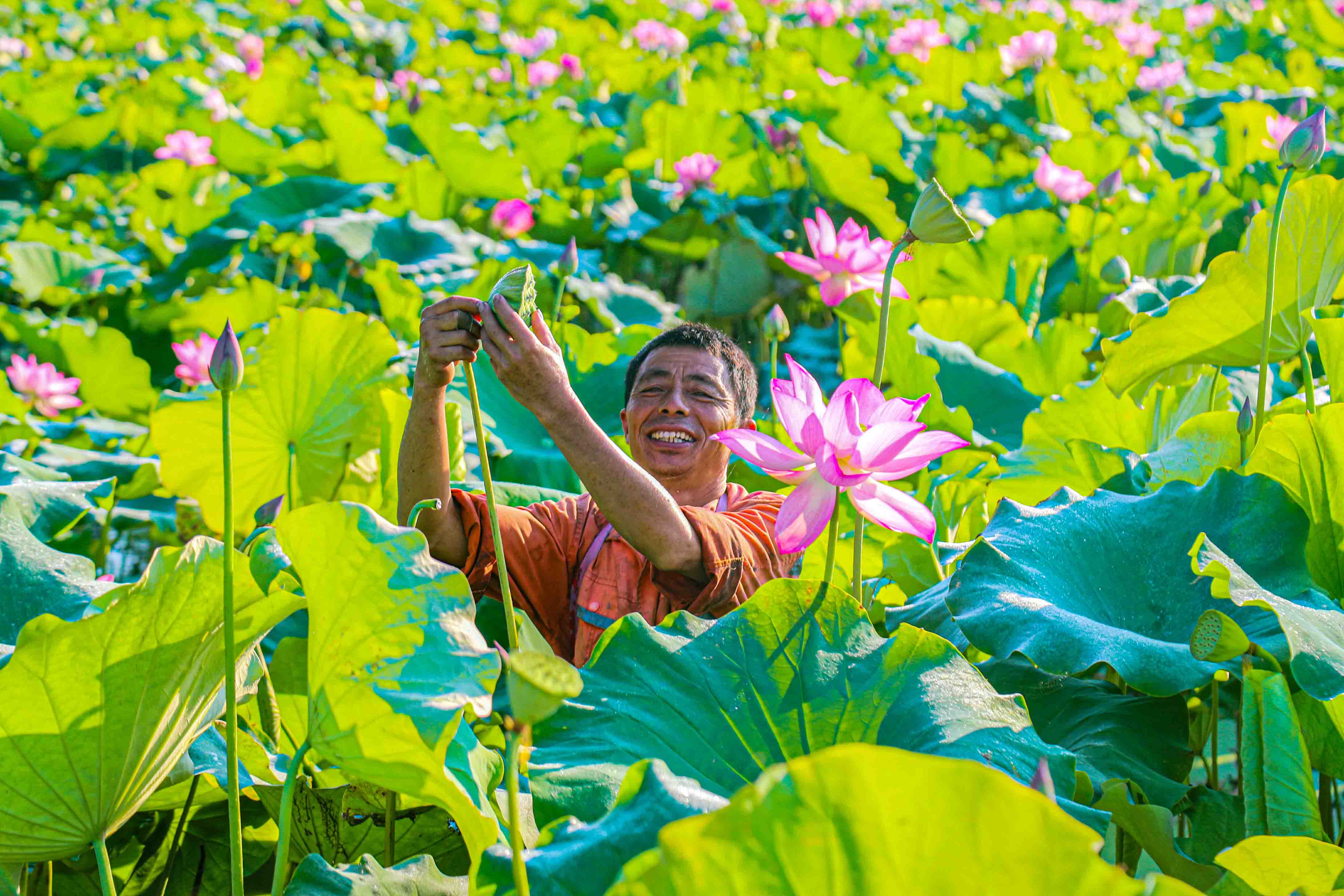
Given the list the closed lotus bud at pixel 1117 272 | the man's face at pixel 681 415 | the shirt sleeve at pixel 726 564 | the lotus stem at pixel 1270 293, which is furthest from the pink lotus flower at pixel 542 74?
the lotus stem at pixel 1270 293

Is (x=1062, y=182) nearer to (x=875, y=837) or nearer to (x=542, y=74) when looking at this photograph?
(x=542, y=74)

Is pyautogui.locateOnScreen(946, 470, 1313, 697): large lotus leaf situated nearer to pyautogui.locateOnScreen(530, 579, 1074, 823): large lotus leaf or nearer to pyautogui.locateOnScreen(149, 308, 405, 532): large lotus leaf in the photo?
pyautogui.locateOnScreen(530, 579, 1074, 823): large lotus leaf

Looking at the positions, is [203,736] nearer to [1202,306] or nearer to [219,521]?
[219,521]

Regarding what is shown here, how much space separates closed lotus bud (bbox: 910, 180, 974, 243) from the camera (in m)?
0.99

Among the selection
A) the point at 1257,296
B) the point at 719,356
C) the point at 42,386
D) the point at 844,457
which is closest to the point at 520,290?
the point at 844,457

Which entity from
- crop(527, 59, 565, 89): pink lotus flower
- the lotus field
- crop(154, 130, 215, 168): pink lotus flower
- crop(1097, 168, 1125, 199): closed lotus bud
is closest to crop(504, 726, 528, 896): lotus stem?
the lotus field

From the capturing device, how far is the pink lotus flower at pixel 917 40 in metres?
4.46

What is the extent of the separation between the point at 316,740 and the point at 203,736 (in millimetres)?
281

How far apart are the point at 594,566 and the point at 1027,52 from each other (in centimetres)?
369

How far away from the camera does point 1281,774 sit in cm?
81

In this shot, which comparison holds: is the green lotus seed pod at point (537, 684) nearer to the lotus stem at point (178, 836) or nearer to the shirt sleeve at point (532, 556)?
the lotus stem at point (178, 836)

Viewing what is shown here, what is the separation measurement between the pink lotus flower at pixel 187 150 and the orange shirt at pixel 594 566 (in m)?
2.61

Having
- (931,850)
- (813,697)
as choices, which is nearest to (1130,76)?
(813,697)

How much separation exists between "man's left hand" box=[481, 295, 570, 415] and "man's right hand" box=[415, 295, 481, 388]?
0.01 metres
